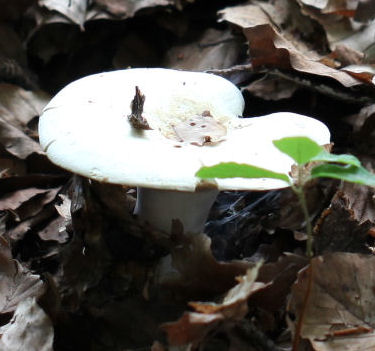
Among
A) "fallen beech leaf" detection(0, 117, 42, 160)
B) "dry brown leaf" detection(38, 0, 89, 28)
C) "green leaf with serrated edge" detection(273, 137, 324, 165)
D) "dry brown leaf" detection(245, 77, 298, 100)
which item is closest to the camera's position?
"green leaf with serrated edge" detection(273, 137, 324, 165)

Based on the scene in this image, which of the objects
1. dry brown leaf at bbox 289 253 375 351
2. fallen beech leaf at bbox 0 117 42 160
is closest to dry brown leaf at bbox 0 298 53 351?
dry brown leaf at bbox 289 253 375 351

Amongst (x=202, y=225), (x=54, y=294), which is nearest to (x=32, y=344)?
(x=54, y=294)

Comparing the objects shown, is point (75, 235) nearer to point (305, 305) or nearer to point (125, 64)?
point (305, 305)

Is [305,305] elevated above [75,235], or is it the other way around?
[305,305]

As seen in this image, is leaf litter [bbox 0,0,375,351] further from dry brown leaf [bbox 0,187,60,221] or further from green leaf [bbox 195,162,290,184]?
green leaf [bbox 195,162,290,184]

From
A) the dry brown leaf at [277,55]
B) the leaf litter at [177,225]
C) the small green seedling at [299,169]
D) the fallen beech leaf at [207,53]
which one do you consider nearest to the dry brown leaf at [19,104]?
the leaf litter at [177,225]

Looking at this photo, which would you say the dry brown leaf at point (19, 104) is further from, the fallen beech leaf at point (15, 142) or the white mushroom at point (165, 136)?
the white mushroom at point (165, 136)

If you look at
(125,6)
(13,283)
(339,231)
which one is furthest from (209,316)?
(125,6)
